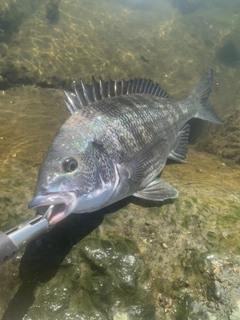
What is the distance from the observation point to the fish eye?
2.07 metres

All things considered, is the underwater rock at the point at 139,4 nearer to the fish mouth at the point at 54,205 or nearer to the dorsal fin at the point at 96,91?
the dorsal fin at the point at 96,91

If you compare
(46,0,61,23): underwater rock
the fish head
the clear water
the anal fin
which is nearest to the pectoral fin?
the clear water

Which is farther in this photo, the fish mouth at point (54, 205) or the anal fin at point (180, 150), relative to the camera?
the anal fin at point (180, 150)

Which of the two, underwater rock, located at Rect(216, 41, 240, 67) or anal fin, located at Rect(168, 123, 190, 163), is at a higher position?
underwater rock, located at Rect(216, 41, 240, 67)

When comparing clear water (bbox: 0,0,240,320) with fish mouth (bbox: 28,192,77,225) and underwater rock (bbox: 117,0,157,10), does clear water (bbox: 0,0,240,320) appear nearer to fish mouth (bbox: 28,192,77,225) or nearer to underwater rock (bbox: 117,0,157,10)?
fish mouth (bbox: 28,192,77,225)

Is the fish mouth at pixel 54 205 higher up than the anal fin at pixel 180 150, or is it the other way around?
the fish mouth at pixel 54 205

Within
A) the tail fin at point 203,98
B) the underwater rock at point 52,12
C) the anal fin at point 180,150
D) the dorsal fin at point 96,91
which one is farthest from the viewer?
the underwater rock at point 52,12

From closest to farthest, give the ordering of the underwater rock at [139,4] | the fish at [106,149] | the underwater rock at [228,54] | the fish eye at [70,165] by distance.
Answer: the fish at [106,149] < the fish eye at [70,165] < the underwater rock at [228,54] < the underwater rock at [139,4]

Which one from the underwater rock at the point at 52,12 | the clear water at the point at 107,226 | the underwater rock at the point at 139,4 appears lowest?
the clear water at the point at 107,226

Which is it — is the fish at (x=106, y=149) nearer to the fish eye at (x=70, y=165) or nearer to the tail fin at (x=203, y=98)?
the fish eye at (x=70, y=165)

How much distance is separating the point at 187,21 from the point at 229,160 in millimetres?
11656

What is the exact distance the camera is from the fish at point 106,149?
1955 mm

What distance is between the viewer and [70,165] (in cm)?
209

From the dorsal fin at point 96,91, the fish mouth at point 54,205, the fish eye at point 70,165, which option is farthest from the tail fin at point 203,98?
the fish mouth at point 54,205
